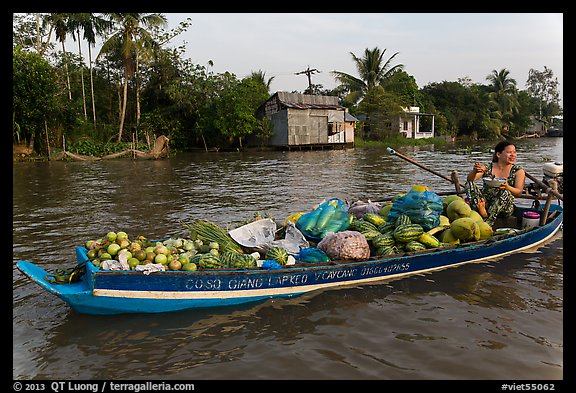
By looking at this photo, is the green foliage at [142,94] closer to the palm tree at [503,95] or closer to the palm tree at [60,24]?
the palm tree at [60,24]

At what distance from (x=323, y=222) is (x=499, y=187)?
2.90m

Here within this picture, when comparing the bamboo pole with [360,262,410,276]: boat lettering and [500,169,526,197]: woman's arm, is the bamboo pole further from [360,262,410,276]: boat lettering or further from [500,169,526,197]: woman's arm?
[360,262,410,276]: boat lettering

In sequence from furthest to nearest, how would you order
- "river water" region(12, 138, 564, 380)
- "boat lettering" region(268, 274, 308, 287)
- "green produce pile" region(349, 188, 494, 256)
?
"green produce pile" region(349, 188, 494, 256)
"boat lettering" region(268, 274, 308, 287)
"river water" region(12, 138, 564, 380)

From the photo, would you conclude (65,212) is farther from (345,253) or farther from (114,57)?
(114,57)

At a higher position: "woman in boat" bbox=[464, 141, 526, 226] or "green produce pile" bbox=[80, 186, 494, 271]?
"woman in boat" bbox=[464, 141, 526, 226]

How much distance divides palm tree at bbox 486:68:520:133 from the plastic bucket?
51255mm

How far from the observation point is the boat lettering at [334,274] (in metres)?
5.13

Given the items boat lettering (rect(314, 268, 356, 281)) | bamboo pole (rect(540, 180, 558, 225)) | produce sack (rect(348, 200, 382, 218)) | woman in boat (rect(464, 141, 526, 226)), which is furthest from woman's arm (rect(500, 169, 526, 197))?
boat lettering (rect(314, 268, 356, 281))

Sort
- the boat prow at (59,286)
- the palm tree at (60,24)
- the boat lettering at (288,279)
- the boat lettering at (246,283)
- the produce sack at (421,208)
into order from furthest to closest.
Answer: the palm tree at (60,24) → the produce sack at (421,208) → the boat lettering at (288,279) → the boat lettering at (246,283) → the boat prow at (59,286)

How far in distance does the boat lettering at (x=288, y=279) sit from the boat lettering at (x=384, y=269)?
793 mm

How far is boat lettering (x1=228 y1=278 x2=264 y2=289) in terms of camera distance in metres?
4.74

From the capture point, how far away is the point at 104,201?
1224cm

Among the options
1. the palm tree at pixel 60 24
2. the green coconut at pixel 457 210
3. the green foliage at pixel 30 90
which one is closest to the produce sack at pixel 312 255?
the green coconut at pixel 457 210

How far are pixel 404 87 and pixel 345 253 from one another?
38608 mm
